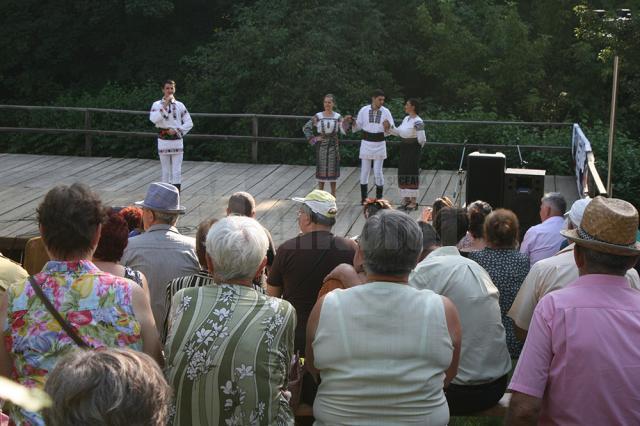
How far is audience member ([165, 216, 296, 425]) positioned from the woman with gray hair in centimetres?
14

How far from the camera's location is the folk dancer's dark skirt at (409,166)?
11.4 metres

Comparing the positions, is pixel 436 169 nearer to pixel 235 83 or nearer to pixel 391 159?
pixel 391 159

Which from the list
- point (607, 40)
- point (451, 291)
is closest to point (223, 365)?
point (451, 291)

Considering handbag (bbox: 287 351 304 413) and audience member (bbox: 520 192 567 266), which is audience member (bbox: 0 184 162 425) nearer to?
handbag (bbox: 287 351 304 413)

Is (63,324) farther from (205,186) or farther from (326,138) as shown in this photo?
(205,186)

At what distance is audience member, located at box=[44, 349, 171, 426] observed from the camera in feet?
6.02

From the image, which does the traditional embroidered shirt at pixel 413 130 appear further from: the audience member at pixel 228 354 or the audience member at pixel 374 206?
the audience member at pixel 228 354

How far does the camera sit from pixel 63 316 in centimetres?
295

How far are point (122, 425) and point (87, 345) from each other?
1.16m

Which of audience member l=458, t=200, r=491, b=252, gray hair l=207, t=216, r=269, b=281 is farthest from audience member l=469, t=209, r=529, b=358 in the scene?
gray hair l=207, t=216, r=269, b=281

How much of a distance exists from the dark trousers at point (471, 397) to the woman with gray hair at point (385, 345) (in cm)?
73

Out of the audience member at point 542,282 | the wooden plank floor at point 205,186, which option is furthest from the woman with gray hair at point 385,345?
the wooden plank floor at point 205,186

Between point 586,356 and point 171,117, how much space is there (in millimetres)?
9502

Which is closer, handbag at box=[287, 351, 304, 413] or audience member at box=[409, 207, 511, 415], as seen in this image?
handbag at box=[287, 351, 304, 413]
